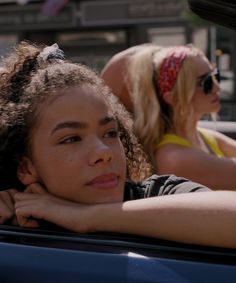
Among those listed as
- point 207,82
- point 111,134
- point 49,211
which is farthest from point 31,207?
point 207,82

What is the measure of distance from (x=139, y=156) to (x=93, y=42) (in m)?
13.7

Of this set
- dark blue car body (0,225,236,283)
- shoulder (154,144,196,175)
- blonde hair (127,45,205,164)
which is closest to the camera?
dark blue car body (0,225,236,283)

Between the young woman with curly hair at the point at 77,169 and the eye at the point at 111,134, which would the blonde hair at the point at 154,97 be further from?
the eye at the point at 111,134

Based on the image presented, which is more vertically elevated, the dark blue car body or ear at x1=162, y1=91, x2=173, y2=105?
the dark blue car body

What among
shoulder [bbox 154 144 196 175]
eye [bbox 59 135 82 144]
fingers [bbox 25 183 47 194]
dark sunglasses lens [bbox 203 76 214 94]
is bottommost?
shoulder [bbox 154 144 196 175]

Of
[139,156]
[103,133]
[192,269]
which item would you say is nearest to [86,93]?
[103,133]

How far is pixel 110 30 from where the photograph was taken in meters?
15.4

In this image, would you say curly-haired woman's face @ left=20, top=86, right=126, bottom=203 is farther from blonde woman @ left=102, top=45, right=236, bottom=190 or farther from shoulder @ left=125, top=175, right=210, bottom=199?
blonde woman @ left=102, top=45, right=236, bottom=190

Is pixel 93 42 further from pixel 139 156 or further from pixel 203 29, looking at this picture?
pixel 139 156

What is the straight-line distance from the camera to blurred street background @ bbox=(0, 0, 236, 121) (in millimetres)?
14109

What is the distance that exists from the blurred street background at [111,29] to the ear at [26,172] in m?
12.0

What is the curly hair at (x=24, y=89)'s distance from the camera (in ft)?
4.95

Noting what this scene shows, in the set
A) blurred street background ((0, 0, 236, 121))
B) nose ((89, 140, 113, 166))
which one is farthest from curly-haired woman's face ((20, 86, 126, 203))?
blurred street background ((0, 0, 236, 121))

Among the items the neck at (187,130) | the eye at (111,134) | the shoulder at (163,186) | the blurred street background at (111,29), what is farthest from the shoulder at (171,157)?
the blurred street background at (111,29)
